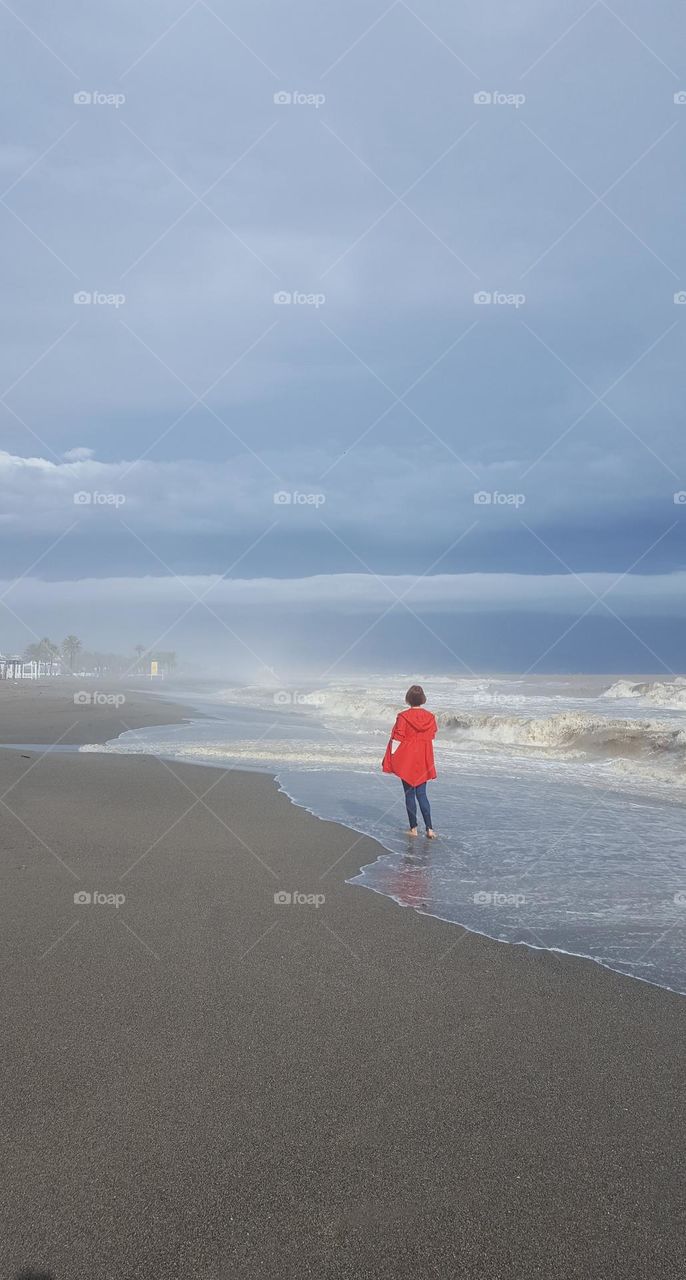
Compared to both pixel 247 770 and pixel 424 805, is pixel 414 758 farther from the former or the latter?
pixel 247 770

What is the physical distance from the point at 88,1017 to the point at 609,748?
796 inches

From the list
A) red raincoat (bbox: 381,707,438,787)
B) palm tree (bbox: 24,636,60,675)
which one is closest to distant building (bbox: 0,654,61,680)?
palm tree (bbox: 24,636,60,675)

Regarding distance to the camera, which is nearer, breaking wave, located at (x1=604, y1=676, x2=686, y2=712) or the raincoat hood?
the raincoat hood

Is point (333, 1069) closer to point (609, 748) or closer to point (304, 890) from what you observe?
point (304, 890)

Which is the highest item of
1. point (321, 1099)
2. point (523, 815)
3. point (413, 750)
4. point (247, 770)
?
point (413, 750)

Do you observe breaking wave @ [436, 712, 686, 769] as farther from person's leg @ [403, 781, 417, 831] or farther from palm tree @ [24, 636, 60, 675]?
palm tree @ [24, 636, 60, 675]

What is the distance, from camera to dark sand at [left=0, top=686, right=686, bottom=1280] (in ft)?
9.93

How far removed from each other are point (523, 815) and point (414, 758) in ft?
7.81

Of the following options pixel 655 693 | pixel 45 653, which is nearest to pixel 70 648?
pixel 45 653

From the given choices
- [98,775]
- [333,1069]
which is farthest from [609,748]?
[333,1069]

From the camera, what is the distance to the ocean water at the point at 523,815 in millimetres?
7154

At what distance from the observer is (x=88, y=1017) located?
485 cm

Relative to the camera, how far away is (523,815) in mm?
12656

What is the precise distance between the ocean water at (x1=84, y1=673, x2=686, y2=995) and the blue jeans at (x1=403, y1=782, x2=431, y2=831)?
29 cm
